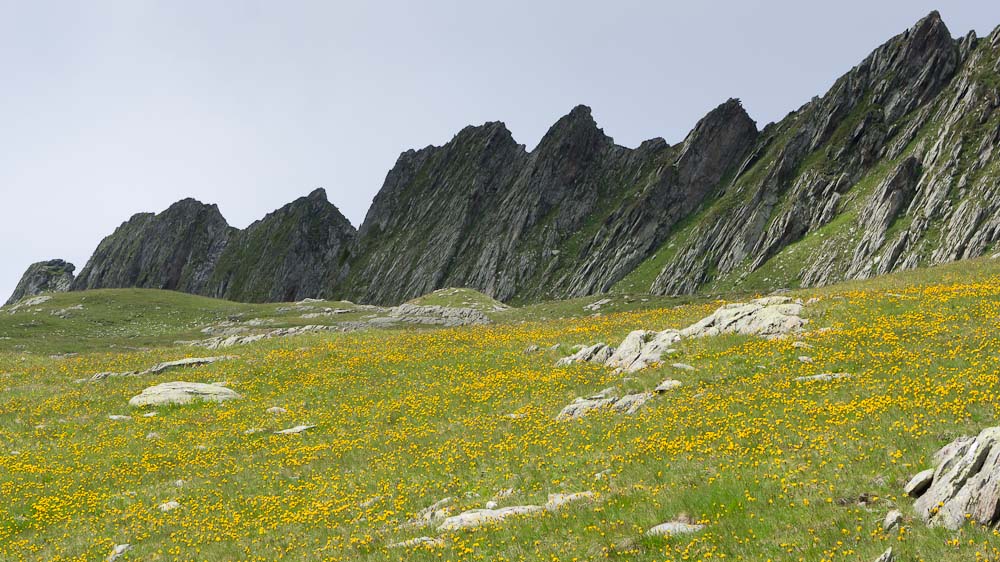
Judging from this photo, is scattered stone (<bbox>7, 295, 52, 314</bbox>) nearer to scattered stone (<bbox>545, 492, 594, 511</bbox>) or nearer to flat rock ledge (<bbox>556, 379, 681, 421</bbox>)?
flat rock ledge (<bbox>556, 379, 681, 421</bbox>)

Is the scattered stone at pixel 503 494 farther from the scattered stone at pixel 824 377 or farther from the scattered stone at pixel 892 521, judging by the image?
the scattered stone at pixel 824 377

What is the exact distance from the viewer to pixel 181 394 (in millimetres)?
28859

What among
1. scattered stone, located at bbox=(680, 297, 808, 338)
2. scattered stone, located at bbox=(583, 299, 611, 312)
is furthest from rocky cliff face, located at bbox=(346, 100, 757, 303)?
scattered stone, located at bbox=(680, 297, 808, 338)

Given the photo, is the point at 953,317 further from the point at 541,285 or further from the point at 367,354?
the point at 541,285

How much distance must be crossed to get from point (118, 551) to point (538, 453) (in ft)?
37.2

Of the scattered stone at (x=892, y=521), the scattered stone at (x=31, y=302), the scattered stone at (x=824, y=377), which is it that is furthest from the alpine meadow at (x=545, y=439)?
the scattered stone at (x=31, y=302)

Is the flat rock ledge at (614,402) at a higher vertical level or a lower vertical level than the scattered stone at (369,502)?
higher

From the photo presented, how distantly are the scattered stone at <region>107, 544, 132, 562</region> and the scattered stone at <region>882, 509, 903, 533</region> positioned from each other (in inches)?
649

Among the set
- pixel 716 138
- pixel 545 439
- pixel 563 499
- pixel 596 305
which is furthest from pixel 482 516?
pixel 716 138

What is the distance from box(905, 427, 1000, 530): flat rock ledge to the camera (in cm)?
865

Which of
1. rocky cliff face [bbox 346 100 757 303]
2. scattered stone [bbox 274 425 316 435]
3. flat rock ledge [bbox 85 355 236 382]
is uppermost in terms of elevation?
rocky cliff face [bbox 346 100 757 303]

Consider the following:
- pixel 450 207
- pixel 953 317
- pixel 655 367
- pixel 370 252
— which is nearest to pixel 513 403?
pixel 655 367

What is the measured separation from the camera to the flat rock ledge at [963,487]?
8.65 metres

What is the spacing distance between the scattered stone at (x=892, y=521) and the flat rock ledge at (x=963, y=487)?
0.35 meters
